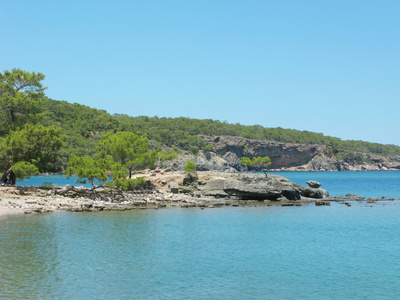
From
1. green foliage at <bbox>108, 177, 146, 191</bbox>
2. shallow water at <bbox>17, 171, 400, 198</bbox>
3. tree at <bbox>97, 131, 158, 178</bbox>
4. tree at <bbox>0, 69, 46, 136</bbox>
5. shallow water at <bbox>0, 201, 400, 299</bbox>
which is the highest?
tree at <bbox>0, 69, 46, 136</bbox>

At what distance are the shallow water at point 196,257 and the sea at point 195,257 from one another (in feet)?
0.15

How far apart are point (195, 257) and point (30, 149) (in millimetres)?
28059

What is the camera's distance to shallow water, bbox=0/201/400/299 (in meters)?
15.6

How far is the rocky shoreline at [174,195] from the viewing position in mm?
36531

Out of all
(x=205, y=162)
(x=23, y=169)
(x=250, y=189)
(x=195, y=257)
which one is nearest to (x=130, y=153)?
(x=23, y=169)

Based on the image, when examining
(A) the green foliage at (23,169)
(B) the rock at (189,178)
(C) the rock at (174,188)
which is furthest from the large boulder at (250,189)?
(A) the green foliage at (23,169)

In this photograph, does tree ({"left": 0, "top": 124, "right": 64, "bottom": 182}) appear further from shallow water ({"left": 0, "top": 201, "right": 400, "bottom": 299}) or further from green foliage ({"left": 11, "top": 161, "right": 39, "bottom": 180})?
shallow water ({"left": 0, "top": 201, "right": 400, "bottom": 299})

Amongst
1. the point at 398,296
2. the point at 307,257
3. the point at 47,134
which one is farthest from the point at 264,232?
the point at 47,134

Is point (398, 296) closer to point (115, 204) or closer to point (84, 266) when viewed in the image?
point (84, 266)

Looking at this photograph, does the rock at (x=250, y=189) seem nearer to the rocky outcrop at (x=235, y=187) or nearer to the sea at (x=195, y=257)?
the rocky outcrop at (x=235, y=187)

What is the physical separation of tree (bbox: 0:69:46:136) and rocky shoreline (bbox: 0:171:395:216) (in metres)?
8.79

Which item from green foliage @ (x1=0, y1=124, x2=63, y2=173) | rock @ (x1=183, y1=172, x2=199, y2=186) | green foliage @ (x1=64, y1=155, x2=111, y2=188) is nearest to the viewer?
green foliage @ (x1=0, y1=124, x2=63, y2=173)

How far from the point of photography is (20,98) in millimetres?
43156

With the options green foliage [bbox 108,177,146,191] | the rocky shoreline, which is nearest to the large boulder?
the rocky shoreline
